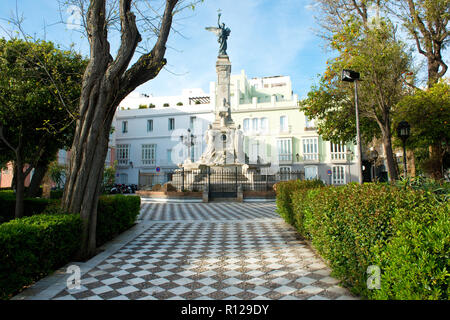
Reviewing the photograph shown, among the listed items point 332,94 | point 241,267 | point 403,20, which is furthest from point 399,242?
point 403,20

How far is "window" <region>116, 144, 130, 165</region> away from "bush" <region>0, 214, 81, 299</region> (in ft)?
114

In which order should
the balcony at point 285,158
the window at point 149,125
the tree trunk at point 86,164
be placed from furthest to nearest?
the window at point 149,125, the balcony at point 285,158, the tree trunk at point 86,164

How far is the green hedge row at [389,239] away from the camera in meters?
2.20

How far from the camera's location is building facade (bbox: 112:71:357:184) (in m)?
33.0

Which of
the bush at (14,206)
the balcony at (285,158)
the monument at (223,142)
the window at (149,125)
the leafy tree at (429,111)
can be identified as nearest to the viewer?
the bush at (14,206)

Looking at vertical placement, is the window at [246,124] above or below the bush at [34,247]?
above

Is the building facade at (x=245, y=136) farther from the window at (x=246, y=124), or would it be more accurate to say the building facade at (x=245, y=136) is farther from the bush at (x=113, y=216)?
the bush at (x=113, y=216)

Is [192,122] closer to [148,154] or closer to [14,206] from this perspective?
[148,154]

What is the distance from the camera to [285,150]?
3406 cm

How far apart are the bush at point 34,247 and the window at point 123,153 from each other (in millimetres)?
34700

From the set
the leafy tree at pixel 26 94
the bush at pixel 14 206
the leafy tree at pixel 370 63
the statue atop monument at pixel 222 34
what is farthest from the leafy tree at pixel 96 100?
the statue atop monument at pixel 222 34

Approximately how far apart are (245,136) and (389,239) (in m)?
32.7
